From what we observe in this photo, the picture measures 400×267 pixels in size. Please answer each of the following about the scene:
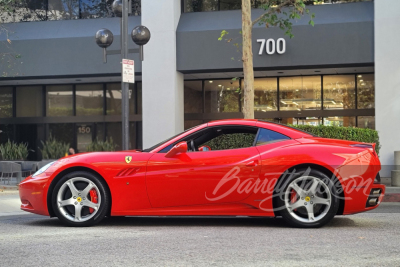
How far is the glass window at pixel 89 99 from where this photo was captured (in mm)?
24875

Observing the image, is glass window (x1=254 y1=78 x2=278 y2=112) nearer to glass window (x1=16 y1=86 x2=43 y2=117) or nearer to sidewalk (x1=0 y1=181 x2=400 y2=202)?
sidewalk (x1=0 y1=181 x2=400 y2=202)

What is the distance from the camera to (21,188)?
7695 mm

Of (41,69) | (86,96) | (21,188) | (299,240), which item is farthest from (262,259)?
(86,96)

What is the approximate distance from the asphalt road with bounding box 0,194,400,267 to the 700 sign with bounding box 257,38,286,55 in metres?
12.0

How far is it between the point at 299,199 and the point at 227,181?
0.90m

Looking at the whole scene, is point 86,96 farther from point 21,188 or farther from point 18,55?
point 21,188

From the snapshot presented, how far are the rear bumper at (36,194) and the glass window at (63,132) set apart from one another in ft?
57.6

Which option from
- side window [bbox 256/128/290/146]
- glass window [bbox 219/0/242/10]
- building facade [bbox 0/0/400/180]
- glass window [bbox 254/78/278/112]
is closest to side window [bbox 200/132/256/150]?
side window [bbox 256/128/290/146]

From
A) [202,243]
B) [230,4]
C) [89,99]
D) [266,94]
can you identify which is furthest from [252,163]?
[89,99]

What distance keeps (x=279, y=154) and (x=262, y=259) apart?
2.23m

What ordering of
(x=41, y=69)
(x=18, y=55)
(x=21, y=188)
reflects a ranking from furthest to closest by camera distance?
(x=41, y=69)
(x=18, y=55)
(x=21, y=188)

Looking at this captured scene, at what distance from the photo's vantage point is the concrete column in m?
20.2

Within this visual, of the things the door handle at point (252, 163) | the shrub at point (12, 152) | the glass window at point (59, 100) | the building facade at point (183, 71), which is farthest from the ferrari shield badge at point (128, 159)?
the glass window at point (59, 100)

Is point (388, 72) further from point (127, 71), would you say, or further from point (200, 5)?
point (127, 71)
